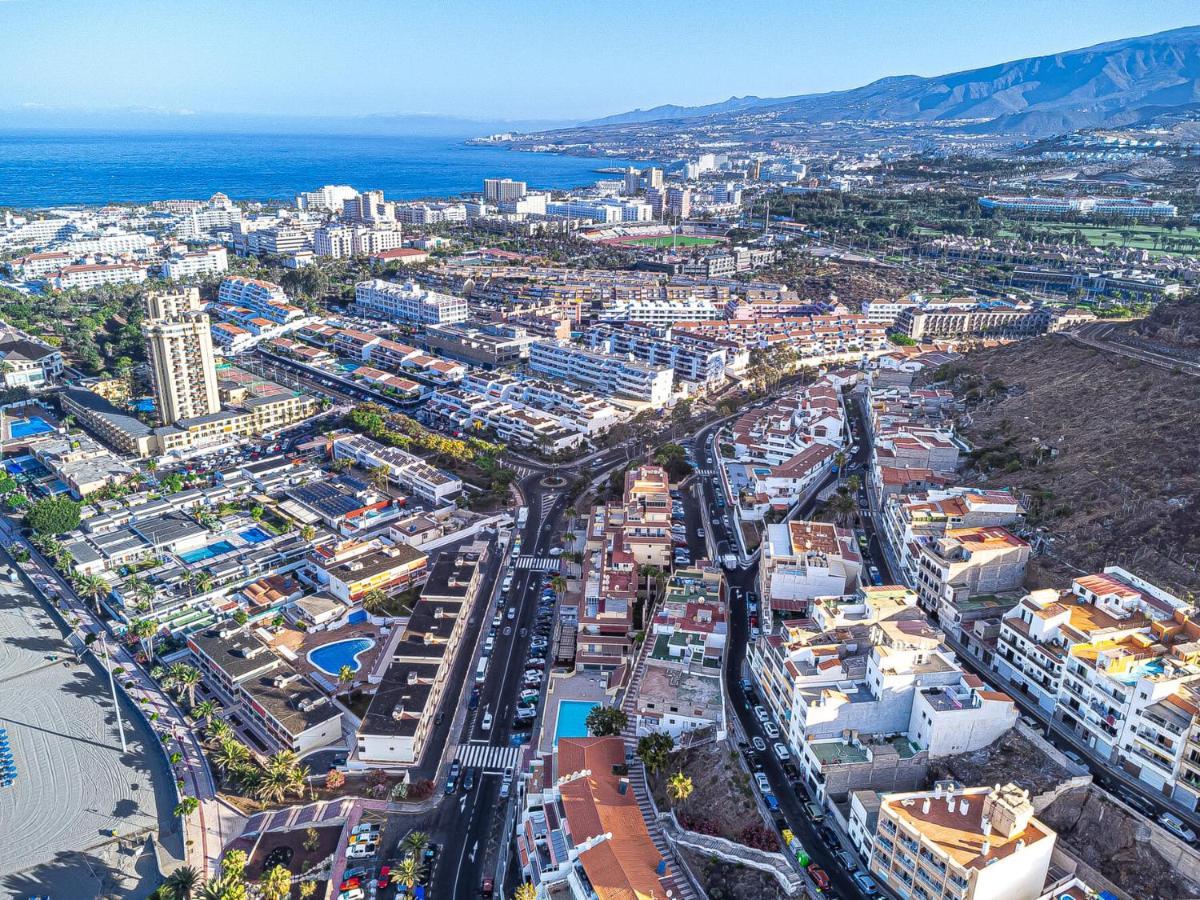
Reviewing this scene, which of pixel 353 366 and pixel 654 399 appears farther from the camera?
pixel 353 366

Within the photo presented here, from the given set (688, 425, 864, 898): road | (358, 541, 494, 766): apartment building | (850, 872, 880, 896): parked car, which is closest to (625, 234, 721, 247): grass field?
(688, 425, 864, 898): road

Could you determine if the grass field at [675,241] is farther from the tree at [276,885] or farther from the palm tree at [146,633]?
the tree at [276,885]

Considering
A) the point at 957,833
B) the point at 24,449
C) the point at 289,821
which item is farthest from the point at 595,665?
the point at 24,449

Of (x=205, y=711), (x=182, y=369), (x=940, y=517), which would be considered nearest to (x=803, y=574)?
(x=940, y=517)

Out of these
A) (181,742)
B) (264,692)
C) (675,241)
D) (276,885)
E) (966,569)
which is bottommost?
(181,742)

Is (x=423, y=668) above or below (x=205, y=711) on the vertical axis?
above

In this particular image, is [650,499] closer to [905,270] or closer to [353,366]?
[353,366]

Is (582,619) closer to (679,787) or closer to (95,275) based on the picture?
(679,787)
